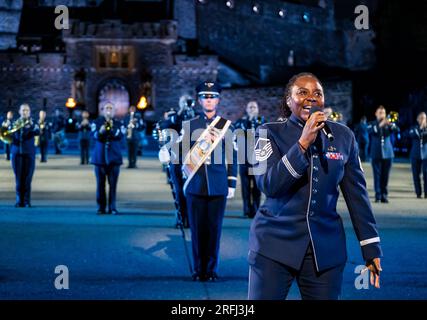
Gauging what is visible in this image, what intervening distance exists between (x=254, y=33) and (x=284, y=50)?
423cm

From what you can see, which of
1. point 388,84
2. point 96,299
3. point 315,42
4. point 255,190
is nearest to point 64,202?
point 255,190

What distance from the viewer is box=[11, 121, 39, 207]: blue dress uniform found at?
1362 cm

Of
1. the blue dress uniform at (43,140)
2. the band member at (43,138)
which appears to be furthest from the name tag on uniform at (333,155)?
the blue dress uniform at (43,140)

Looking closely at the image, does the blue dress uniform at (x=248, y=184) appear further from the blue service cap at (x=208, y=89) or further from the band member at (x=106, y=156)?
the blue service cap at (x=208, y=89)

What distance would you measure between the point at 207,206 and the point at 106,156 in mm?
5230

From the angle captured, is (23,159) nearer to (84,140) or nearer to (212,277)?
(212,277)

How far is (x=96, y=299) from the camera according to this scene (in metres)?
6.58

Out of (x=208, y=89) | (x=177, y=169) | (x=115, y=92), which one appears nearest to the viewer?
(x=208, y=89)

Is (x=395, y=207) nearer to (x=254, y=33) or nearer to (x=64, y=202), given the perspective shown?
(x=64, y=202)

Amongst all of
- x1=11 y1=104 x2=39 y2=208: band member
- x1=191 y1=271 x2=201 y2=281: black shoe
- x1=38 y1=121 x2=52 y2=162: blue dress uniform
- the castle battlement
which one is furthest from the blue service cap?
the castle battlement

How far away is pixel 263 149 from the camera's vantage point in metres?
4.20

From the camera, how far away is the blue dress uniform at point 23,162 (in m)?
13.6

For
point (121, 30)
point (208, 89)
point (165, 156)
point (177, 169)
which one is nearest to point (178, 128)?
point (177, 169)

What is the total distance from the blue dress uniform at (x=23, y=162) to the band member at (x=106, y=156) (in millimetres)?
1559
